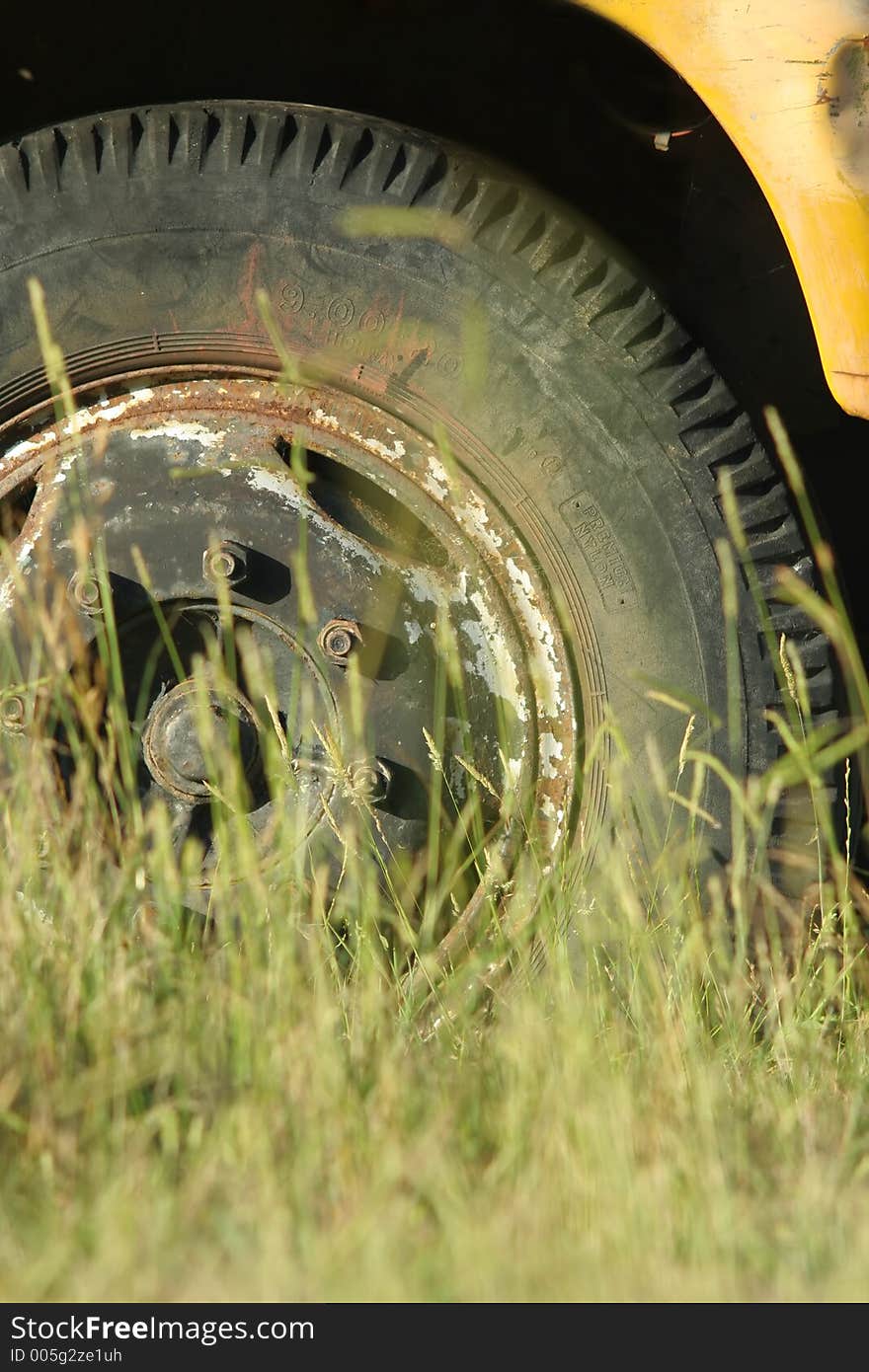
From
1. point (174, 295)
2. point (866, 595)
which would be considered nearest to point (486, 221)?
point (174, 295)

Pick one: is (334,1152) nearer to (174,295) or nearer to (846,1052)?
(846,1052)

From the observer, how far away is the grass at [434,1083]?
1.21 meters

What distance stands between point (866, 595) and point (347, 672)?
0.91 metres

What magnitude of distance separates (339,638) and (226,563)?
17 cm

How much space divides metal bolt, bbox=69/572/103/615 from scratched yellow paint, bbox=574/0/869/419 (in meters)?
0.93

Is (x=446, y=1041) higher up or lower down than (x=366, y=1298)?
higher up

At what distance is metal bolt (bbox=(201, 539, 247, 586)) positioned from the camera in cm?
179

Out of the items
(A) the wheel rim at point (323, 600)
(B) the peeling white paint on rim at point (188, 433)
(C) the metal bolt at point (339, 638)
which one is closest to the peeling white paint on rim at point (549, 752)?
(A) the wheel rim at point (323, 600)

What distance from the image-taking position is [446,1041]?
5.40 feet

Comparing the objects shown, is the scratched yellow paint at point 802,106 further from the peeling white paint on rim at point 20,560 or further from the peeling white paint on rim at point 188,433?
the peeling white paint on rim at point 20,560

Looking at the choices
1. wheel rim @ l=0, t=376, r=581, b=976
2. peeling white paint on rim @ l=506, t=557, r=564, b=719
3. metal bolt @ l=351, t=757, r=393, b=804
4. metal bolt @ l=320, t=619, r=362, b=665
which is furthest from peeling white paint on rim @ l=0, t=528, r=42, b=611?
peeling white paint on rim @ l=506, t=557, r=564, b=719

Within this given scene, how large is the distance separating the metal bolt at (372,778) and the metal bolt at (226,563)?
0.95 feet

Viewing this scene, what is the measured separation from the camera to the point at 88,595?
182 centimetres

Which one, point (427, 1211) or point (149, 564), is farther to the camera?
point (149, 564)
